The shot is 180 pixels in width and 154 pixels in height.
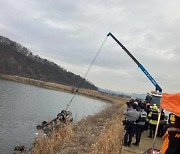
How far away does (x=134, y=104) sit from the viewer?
561 inches

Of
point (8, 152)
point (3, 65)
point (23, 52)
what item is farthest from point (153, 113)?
point (23, 52)

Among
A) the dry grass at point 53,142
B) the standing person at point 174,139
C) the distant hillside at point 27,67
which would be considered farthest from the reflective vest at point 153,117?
the distant hillside at point 27,67

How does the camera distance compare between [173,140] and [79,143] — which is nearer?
[173,140]

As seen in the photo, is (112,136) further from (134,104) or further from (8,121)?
(8,121)

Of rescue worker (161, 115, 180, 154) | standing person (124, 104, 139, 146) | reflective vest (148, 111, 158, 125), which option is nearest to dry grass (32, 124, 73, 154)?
standing person (124, 104, 139, 146)

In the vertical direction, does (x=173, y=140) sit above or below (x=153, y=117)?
below

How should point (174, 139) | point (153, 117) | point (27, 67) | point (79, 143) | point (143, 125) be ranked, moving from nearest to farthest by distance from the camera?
1. point (174, 139)
2. point (79, 143)
3. point (143, 125)
4. point (153, 117)
5. point (27, 67)

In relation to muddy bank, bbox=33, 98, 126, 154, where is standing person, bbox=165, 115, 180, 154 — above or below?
above

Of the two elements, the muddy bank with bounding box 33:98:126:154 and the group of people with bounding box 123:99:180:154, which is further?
the muddy bank with bounding box 33:98:126:154

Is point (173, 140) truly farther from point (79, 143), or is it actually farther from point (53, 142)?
point (79, 143)

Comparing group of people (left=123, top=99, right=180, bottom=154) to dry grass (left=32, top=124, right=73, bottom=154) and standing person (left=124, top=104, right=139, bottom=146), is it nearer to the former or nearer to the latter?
standing person (left=124, top=104, right=139, bottom=146)

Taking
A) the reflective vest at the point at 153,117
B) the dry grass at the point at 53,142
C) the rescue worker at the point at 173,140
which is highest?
the reflective vest at the point at 153,117

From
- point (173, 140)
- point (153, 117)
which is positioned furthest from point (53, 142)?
point (173, 140)

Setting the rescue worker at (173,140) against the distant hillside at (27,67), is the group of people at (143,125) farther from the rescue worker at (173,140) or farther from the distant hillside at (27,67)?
the distant hillside at (27,67)
